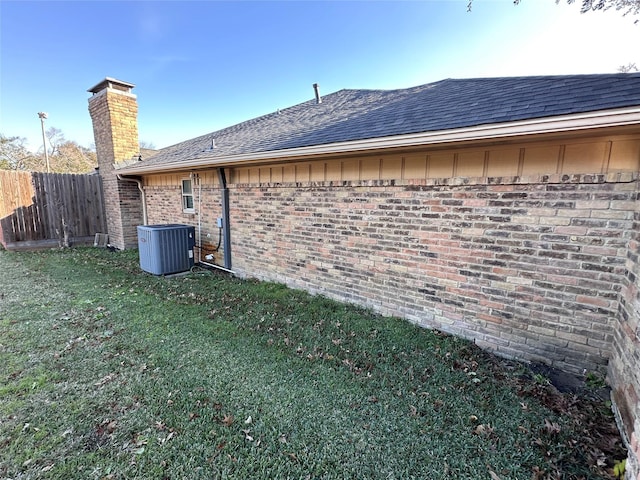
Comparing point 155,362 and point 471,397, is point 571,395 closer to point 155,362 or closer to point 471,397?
point 471,397

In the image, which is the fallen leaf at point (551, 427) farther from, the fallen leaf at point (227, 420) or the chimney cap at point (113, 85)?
the chimney cap at point (113, 85)

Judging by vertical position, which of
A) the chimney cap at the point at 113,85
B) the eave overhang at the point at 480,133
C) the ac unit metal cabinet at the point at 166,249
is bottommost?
the ac unit metal cabinet at the point at 166,249

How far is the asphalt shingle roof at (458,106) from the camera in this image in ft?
8.42

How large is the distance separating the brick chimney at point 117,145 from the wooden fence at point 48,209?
0.82m

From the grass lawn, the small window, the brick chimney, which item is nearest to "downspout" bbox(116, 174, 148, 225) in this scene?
the brick chimney

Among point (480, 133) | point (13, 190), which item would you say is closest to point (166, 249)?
point (480, 133)

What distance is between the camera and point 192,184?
732 centimetres

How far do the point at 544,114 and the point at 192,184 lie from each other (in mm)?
7112

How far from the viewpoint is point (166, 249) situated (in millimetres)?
6375

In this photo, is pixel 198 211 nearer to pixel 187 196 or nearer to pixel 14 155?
pixel 187 196

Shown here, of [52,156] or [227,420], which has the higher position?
[52,156]

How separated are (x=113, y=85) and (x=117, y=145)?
1.77 metres

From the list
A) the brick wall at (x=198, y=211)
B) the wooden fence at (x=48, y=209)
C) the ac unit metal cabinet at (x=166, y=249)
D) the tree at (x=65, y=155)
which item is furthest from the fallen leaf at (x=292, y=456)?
the tree at (x=65, y=155)

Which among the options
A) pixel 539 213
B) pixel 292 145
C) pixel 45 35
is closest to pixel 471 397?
pixel 539 213
